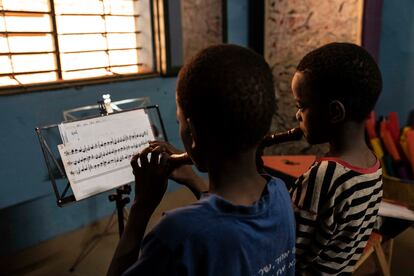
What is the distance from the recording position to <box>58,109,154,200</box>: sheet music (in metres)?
1.52

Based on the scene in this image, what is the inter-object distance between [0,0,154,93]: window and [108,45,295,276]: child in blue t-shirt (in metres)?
1.53

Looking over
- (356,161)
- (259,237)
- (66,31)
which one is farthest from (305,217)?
(66,31)

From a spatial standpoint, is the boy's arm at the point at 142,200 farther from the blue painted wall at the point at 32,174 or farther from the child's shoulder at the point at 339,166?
the blue painted wall at the point at 32,174

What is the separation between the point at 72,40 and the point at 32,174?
0.73 meters

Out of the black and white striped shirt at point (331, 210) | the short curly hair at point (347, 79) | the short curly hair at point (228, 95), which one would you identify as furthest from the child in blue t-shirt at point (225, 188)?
the short curly hair at point (347, 79)

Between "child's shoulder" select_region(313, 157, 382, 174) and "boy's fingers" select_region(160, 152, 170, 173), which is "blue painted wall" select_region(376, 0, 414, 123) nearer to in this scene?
"child's shoulder" select_region(313, 157, 382, 174)

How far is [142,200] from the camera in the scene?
81 centimetres

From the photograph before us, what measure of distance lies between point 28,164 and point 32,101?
304mm

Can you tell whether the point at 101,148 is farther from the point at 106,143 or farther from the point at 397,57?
the point at 397,57

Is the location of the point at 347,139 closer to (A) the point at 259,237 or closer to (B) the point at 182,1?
(A) the point at 259,237

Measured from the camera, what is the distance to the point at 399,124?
8.31 feet

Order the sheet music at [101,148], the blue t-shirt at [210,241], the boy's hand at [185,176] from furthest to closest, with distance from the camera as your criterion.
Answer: the sheet music at [101,148] → the boy's hand at [185,176] → the blue t-shirt at [210,241]

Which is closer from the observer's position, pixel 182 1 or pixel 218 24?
pixel 182 1

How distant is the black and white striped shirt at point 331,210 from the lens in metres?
0.94
